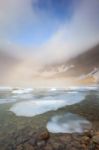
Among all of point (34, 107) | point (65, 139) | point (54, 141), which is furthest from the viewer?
point (34, 107)

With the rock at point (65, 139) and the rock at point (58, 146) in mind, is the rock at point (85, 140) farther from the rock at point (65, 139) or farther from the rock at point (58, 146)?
the rock at point (58, 146)

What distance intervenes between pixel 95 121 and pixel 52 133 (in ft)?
11.4

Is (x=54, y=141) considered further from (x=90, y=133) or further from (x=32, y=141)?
(x=90, y=133)

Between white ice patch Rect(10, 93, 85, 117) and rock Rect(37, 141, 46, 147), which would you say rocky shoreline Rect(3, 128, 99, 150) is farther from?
white ice patch Rect(10, 93, 85, 117)

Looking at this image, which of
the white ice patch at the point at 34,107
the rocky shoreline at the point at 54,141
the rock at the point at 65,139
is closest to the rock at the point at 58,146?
the rocky shoreline at the point at 54,141

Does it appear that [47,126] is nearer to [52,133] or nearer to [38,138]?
[52,133]

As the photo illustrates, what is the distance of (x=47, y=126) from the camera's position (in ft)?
29.9

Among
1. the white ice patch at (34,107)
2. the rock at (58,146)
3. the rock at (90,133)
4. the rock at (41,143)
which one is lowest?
the rock at (58,146)

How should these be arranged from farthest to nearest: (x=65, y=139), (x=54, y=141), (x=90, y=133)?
1. (x=90, y=133)
2. (x=65, y=139)
3. (x=54, y=141)

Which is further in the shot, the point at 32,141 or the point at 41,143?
the point at 32,141

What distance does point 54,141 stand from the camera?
684 cm

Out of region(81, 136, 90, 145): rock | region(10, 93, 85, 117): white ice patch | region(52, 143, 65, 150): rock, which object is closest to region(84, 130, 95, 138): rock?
region(81, 136, 90, 145): rock

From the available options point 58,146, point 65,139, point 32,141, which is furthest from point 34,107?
point 58,146

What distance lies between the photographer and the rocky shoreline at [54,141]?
6.26 meters
